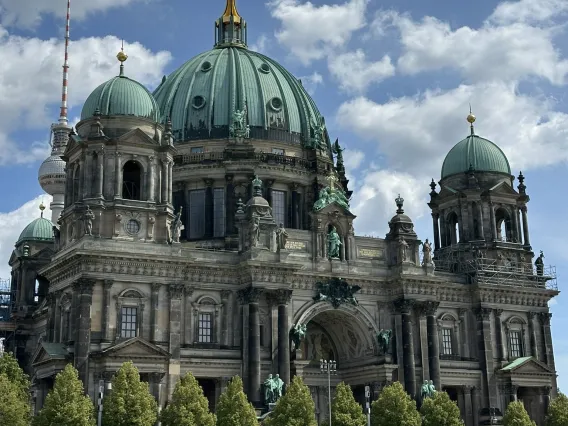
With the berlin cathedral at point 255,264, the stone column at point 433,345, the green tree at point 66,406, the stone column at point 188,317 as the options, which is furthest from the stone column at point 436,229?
the green tree at point 66,406

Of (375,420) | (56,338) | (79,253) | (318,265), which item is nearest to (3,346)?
(56,338)

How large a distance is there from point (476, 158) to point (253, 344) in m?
33.5

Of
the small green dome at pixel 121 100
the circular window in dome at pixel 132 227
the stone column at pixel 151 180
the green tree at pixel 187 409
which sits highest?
the small green dome at pixel 121 100

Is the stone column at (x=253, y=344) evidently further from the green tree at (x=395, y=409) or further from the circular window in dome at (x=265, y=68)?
the circular window in dome at (x=265, y=68)

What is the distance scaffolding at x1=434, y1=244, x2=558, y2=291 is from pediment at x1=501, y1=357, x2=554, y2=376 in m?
7.37

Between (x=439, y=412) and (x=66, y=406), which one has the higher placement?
(x=439, y=412)

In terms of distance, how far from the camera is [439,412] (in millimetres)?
73188

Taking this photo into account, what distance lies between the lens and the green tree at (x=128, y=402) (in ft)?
205

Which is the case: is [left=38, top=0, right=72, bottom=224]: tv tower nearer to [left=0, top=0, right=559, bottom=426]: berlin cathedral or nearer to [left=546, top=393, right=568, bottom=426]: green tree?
[left=0, top=0, right=559, bottom=426]: berlin cathedral

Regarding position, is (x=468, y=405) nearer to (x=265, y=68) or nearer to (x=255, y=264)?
(x=255, y=264)

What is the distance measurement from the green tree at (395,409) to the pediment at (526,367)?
14.8 meters

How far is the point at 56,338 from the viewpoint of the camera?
243 ft

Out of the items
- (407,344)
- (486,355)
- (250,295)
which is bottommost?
(486,355)

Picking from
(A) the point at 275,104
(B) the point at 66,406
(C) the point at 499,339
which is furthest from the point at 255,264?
(C) the point at 499,339
